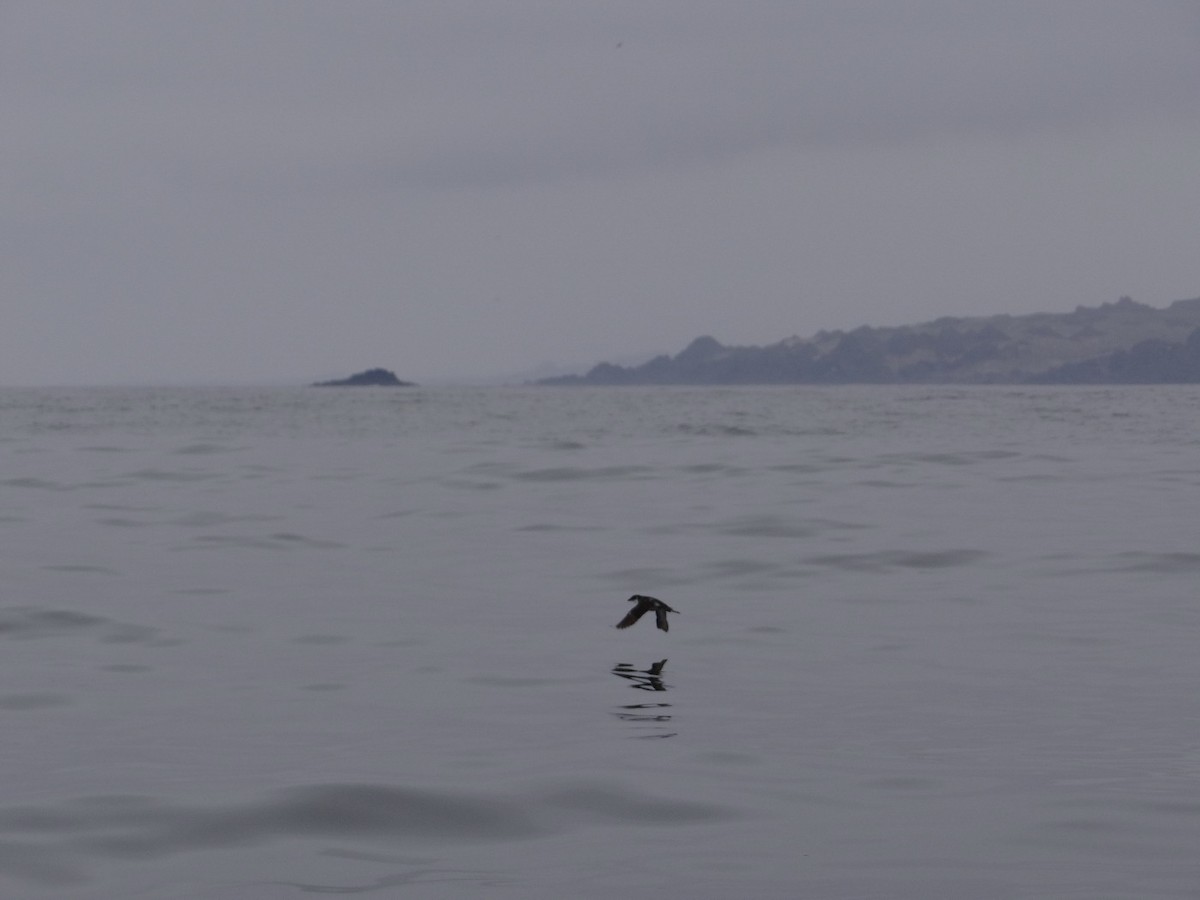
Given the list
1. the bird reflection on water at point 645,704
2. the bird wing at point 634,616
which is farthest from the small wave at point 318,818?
the bird wing at point 634,616

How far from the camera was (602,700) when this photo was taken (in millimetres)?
11570

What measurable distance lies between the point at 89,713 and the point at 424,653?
331 centimetres

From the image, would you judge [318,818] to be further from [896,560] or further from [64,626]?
[896,560]

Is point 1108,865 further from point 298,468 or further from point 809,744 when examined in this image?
point 298,468

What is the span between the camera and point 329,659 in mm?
13258

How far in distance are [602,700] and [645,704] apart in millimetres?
364

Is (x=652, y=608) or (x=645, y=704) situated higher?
(x=652, y=608)

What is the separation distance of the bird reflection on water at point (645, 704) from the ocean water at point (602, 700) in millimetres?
43

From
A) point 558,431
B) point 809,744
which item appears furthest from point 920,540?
point 558,431

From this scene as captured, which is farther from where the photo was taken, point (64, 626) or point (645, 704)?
point (64, 626)

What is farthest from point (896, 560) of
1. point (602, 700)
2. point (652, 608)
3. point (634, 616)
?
point (602, 700)

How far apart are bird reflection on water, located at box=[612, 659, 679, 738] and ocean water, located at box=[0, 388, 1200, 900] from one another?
43 millimetres

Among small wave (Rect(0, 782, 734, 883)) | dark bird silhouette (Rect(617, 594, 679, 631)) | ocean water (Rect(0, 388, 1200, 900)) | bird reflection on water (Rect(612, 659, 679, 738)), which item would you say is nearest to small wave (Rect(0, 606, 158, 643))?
ocean water (Rect(0, 388, 1200, 900))

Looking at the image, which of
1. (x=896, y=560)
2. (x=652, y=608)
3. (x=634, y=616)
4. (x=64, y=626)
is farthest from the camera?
(x=896, y=560)
